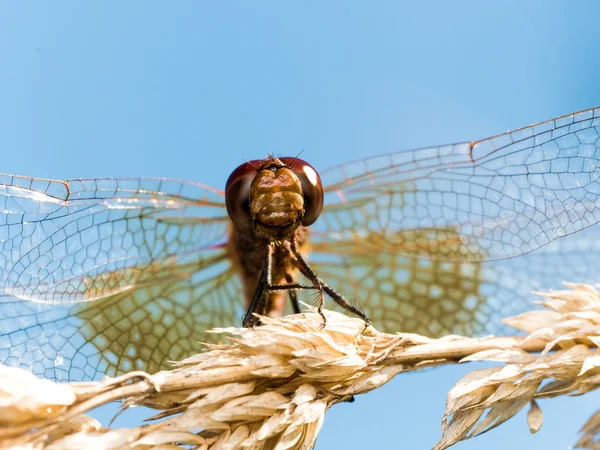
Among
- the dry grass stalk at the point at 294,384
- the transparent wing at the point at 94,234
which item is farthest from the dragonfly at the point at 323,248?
the dry grass stalk at the point at 294,384

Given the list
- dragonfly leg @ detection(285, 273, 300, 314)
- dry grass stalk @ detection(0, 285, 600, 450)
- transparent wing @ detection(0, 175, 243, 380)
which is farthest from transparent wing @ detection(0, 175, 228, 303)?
dry grass stalk @ detection(0, 285, 600, 450)

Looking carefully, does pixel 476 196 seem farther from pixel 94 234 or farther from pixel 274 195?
pixel 94 234

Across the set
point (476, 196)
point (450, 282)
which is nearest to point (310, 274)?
point (476, 196)

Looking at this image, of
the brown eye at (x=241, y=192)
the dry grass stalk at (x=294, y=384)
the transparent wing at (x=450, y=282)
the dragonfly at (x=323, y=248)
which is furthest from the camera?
the transparent wing at (x=450, y=282)

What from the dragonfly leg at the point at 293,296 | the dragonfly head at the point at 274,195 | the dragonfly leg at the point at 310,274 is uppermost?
the dragonfly head at the point at 274,195

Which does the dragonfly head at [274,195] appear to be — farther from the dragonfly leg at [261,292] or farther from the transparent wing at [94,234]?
the transparent wing at [94,234]

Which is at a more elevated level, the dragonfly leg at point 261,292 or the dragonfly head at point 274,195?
the dragonfly head at point 274,195
